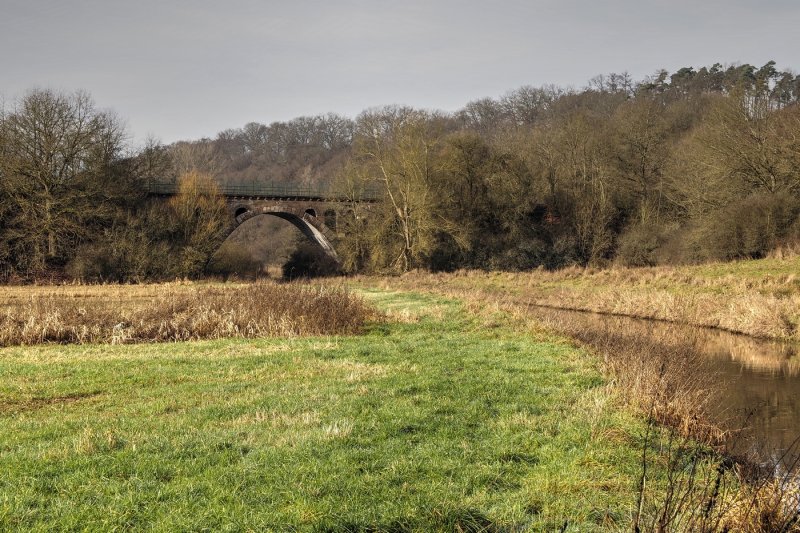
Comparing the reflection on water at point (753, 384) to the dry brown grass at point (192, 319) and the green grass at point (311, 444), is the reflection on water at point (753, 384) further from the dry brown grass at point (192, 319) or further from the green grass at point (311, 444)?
the dry brown grass at point (192, 319)

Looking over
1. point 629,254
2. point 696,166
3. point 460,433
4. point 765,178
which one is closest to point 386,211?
point 629,254

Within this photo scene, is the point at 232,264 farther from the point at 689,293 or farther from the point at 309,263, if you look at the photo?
the point at 689,293

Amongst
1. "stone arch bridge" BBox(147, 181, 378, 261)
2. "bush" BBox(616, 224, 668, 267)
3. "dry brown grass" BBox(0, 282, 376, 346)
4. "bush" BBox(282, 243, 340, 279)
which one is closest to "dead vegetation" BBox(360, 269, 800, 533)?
"dry brown grass" BBox(0, 282, 376, 346)

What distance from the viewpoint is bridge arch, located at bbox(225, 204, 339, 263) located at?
5450cm

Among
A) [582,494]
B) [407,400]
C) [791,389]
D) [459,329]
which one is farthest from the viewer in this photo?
[459,329]

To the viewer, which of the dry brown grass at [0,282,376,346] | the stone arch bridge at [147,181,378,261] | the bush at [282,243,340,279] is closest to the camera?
the dry brown grass at [0,282,376,346]

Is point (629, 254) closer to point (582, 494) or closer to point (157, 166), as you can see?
point (157, 166)

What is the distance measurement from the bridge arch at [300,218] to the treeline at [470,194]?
2351 mm

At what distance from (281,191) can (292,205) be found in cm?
158

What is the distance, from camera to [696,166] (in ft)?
133

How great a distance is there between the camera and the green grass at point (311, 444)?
5.84 meters

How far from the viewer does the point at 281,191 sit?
56.8m

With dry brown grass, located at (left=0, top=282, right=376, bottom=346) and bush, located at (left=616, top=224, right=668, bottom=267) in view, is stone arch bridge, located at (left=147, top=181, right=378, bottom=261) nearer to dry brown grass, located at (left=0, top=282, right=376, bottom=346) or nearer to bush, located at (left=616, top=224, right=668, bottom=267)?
bush, located at (left=616, top=224, right=668, bottom=267)

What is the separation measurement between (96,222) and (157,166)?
27.1 feet
